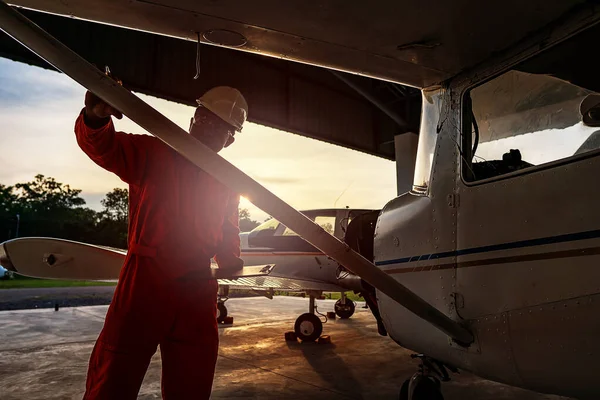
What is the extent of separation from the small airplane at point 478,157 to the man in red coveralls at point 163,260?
13.5 inches

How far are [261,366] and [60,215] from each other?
64361mm

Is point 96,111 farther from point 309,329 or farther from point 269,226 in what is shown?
point 269,226

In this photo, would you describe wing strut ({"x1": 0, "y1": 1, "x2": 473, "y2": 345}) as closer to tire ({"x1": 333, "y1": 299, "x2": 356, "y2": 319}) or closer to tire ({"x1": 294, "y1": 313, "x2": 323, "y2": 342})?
tire ({"x1": 294, "y1": 313, "x2": 323, "y2": 342})

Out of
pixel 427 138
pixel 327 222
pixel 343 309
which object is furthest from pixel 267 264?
pixel 343 309

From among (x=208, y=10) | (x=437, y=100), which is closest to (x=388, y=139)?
(x=437, y=100)

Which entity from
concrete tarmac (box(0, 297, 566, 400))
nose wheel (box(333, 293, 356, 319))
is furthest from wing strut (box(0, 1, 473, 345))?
nose wheel (box(333, 293, 356, 319))

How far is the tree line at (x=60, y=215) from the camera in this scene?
147ft

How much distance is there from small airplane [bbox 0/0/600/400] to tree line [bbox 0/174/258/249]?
42.4 m

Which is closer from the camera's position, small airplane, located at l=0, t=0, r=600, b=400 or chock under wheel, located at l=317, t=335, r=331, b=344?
small airplane, located at l=0, t=0, r=600, b=400

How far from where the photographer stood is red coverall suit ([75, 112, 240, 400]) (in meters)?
1.83

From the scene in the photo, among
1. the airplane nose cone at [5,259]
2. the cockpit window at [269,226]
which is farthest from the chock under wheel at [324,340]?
the airplane nose cone at [5,259]

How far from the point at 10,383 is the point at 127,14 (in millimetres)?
4212

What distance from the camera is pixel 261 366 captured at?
5.34 meters

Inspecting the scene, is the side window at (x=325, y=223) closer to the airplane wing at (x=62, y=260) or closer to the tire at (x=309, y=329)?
the tire at (x=309, y=329)
